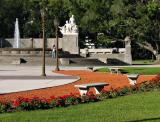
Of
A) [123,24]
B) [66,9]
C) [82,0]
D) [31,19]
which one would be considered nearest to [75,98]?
[123,24]

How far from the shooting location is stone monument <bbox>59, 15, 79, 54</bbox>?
6338cm

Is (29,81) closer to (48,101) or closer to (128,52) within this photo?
(48,101)

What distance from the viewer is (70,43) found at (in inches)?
2525

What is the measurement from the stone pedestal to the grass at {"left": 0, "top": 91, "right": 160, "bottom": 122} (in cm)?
4865

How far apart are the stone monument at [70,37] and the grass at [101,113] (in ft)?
159

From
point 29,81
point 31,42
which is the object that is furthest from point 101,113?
point 31,42

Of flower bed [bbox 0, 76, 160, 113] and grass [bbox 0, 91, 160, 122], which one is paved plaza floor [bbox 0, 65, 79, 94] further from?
grass [bbox 0, 91, 160, 122]

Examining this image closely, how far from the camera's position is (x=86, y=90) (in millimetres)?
17141

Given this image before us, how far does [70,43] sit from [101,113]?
5173 cm

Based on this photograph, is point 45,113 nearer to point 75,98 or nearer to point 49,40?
point 75,98

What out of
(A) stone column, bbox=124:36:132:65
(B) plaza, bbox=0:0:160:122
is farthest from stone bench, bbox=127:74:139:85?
(A) stone column, bbox=124:36:132:65

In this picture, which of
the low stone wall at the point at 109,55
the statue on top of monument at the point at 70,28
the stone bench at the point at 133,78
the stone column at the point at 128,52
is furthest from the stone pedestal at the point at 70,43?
the stone bench at the point at 133,78

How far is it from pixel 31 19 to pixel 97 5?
994 inches

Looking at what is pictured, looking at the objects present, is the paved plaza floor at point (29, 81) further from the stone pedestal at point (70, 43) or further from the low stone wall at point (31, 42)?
the low stone wall at point (31, 42)
